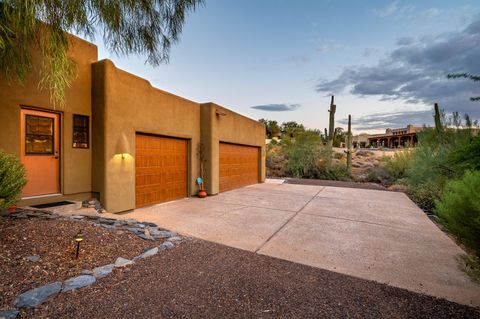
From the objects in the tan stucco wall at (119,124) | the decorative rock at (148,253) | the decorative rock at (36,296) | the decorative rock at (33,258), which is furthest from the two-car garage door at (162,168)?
the decorative rock at (36,296)

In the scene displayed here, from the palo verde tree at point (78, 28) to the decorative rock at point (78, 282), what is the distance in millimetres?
2839

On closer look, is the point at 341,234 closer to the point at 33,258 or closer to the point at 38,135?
the point at 33,258

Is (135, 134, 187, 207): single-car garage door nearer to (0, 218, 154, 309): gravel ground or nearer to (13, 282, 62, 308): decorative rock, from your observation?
(0, 218, 154, 309): gravel ground

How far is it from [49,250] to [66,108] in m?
3.62

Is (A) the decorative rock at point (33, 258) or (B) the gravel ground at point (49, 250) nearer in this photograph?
→ (B) the gravel ground at point (49, 250)

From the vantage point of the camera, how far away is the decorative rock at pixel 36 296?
85.5 inches

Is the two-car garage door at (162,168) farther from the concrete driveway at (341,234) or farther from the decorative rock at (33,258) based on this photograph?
the decorative rock at (33,258)

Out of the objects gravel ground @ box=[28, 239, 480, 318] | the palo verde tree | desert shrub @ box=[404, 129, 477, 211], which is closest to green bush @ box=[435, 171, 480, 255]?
gravel ground @ box=[28, 239, 480, 318]

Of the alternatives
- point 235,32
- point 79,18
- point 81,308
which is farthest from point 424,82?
point 81,308

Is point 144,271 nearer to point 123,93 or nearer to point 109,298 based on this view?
point 109,298

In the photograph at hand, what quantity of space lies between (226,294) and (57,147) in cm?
518

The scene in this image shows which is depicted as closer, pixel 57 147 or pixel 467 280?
pixel 467 280

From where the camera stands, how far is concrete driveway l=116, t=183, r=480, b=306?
313 centimetres

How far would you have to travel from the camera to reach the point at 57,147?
212 inches
